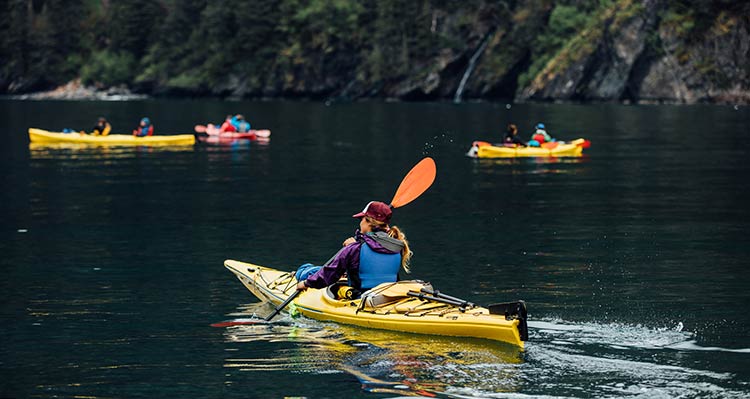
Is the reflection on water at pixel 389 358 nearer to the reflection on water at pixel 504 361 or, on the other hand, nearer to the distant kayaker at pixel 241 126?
the reflection on water at pixel 504 361

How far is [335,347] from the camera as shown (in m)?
14.1

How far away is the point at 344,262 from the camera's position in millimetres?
14852

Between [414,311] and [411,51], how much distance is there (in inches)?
4138

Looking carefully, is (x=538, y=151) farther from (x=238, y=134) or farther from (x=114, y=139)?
(x=114, y=139)

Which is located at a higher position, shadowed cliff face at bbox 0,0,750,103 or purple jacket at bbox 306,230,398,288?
shadowed cliff face at bbox 0,0,750,103

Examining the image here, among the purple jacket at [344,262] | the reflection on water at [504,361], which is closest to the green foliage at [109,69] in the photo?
the reflection on water at [504,361]

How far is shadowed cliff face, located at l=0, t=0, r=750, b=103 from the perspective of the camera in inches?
3809

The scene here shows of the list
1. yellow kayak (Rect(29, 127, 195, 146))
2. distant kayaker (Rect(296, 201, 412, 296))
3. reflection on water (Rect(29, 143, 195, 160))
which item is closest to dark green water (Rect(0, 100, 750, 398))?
distant kayaker (Rect(296, 201, 412, 296))

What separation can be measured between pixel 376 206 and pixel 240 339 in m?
2.39

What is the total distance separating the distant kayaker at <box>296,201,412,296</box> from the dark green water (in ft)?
2.55

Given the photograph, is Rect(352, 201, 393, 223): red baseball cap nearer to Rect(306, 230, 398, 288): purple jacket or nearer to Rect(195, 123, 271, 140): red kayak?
Rect(306, 230, 398, 288): purple jacket

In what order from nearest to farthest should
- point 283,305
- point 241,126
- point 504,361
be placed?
point 504,361 < point 283,305 < point 241,126

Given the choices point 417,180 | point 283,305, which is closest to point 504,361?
point 283,305

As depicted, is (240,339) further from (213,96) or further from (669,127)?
(213,96)
